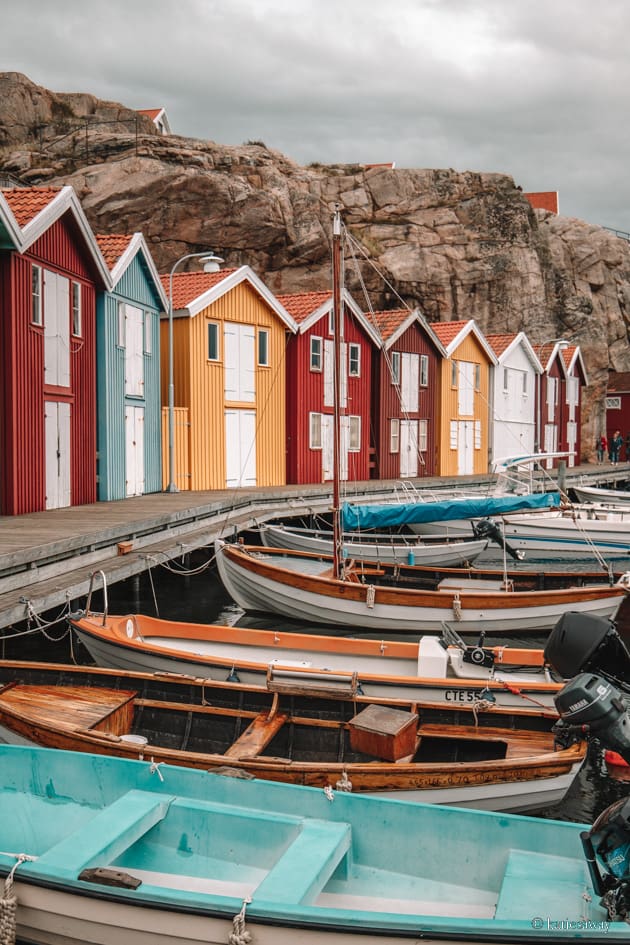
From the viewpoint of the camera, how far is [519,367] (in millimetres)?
51344

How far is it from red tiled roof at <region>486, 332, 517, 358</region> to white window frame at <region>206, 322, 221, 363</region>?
22.7 m

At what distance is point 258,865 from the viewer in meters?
6.62

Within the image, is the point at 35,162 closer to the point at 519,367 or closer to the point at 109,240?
the point at 109,240

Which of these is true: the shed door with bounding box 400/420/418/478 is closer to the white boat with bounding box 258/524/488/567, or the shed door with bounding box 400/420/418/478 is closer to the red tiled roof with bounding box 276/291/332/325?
the red tiled roof with bounding box 276/291/332/325

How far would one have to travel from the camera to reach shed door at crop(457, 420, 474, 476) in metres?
46.3

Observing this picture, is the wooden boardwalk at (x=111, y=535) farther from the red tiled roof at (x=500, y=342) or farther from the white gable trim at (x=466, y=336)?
the red tiled roof at (x=500, y=342)

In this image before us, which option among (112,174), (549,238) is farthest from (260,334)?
(549,238)

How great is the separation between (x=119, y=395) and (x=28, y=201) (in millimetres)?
6882

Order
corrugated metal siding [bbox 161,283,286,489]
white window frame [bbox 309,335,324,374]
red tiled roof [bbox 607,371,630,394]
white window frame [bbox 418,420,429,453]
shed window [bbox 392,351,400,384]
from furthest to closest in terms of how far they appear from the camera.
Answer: red tiled roof [bbox 607,371,630,394], white window frame [bbox 418,420,429,453], shed window [bbox 392,351,400,384], white window frame [bbox 309,335,324,374], corrugated metal siding [bbox 161,283,286,489]

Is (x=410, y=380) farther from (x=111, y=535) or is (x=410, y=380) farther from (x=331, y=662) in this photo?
(x=331, y=662)

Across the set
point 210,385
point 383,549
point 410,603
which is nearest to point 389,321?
point 210,385

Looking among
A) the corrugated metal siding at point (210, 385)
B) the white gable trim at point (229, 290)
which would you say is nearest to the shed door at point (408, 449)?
the corrugated metal siding at point (210, 385)

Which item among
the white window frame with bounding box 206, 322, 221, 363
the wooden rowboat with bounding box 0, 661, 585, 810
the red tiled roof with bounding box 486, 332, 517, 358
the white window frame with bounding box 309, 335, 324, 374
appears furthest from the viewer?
the red tiled roof with bounding box 486, 332, 517, 358

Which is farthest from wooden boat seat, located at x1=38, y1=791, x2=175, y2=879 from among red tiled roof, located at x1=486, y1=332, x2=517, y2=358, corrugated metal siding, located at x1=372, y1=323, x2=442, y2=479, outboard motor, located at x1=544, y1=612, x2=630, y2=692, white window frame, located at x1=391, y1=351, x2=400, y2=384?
red tiled roof, located at x1=486, y1=332, x2=517, y2=358
